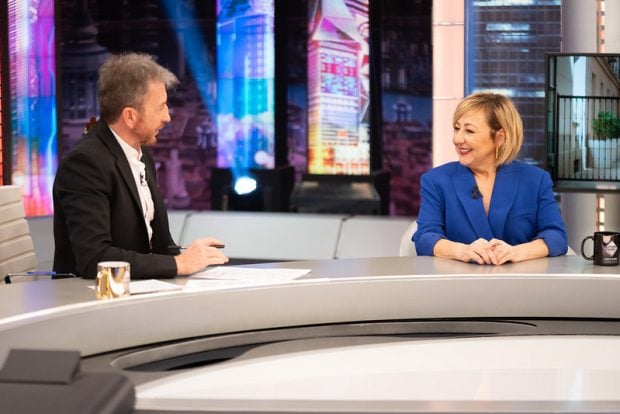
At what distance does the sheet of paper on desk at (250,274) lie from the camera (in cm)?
190

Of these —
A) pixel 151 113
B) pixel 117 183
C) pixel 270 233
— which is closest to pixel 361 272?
pixel 117 183

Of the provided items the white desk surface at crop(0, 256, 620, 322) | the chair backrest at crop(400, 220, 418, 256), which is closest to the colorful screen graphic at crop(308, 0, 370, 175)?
the chair backrest at crop(400, 220, 418, 256)

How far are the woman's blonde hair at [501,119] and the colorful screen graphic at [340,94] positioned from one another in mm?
3342

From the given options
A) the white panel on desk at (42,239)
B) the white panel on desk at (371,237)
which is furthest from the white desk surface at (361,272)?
the white panel on desk at (42,239)

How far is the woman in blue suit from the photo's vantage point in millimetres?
2586

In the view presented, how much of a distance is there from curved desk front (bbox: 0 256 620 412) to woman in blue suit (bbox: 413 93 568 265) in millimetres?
389

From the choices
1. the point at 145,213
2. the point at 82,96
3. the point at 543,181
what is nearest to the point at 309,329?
the point at 145,213

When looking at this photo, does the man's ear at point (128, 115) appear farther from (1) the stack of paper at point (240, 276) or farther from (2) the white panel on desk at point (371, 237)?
(2) the white panel on desk at point (371, 237)

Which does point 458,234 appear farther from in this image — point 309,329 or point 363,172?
point 363,172

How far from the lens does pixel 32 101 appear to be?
5746mm

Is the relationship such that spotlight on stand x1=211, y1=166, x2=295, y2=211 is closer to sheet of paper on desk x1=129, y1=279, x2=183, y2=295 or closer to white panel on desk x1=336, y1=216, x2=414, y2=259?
white panel on desk x1=336, y1=216, x2=414, y2=259

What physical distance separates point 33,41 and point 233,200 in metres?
1.60

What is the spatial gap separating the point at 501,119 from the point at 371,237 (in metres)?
2.15

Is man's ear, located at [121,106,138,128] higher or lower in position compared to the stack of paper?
higher
